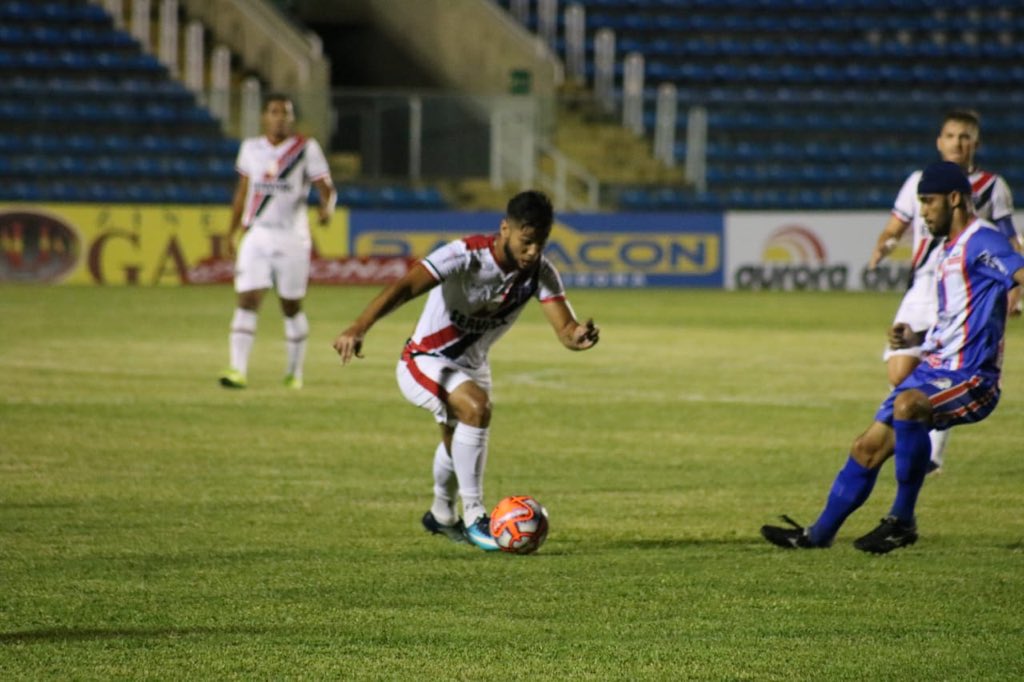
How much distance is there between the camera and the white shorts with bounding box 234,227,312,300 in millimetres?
13352

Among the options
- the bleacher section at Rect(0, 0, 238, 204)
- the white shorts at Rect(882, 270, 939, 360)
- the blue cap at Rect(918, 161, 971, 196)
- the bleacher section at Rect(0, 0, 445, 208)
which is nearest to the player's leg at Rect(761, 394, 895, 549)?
the blue cap at Rect(918, 161, 971, 196)

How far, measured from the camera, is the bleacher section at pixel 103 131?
25750 mm

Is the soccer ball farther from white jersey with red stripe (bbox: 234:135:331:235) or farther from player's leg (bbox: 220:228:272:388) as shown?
white jersey with red stripe (bbox: 234:135:331:235)

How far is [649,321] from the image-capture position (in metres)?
20.4

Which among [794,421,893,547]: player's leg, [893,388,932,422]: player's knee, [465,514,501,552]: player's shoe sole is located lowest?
[465,514,501,552]: player's shoe sole

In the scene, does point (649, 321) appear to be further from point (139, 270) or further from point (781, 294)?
point (139, 270)

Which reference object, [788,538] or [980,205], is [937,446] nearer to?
[980,205]

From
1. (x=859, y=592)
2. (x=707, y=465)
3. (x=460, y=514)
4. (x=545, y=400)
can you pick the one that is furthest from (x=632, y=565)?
(x=545, y=400)

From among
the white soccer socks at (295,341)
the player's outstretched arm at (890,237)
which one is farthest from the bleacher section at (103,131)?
the player's outstretched arm at (890,237)

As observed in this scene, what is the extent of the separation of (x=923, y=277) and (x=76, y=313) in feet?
42.4

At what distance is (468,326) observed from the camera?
24.4ft

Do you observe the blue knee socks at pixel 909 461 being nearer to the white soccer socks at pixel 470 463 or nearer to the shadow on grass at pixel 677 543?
the shadow on grass at pixel 677 543

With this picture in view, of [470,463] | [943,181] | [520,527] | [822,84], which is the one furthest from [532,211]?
[822,84]

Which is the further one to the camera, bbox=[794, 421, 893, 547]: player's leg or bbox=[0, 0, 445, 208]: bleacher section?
bbox=[0, 0, 445, 208]: bleacher section
